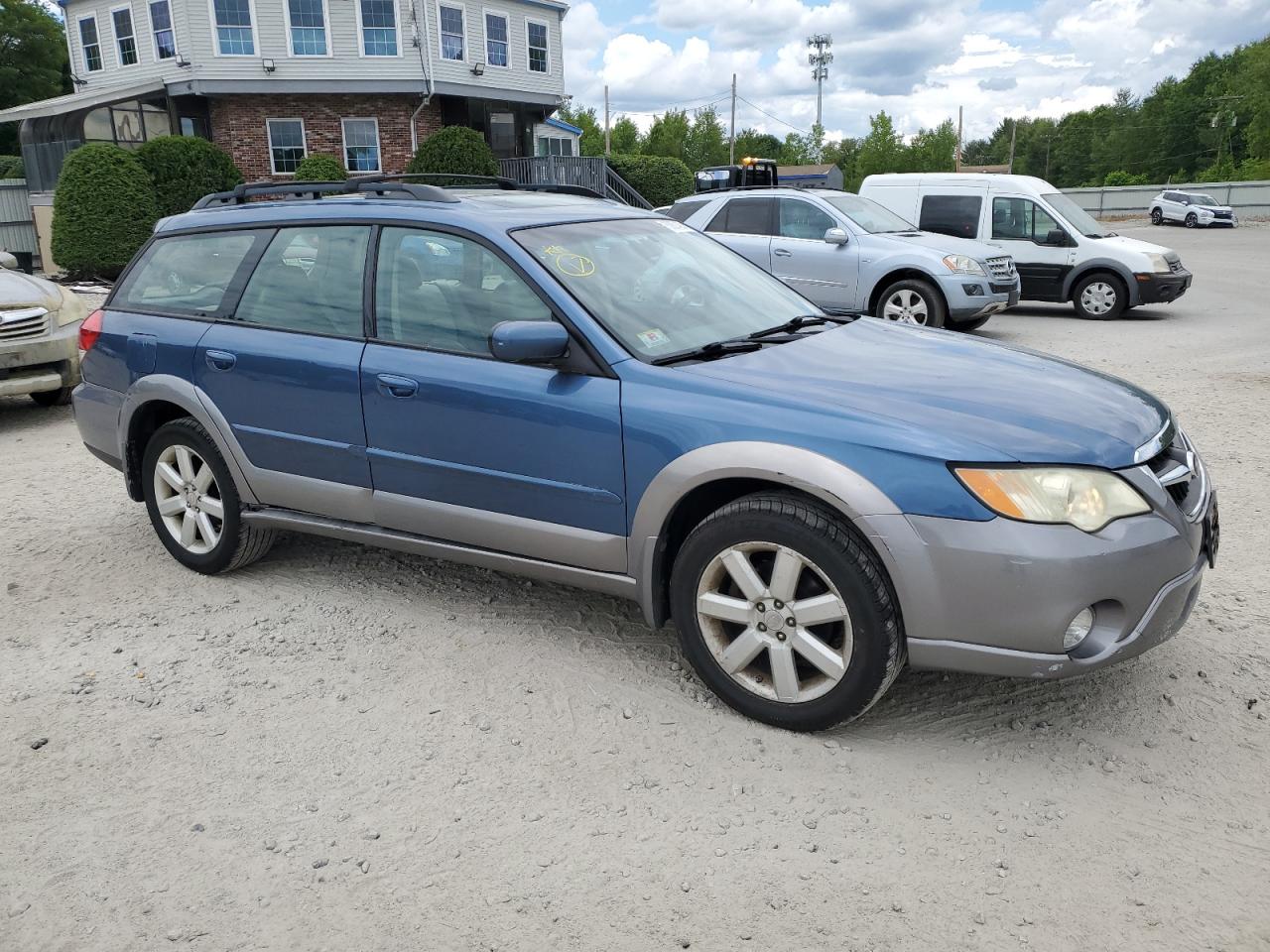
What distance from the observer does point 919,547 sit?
2.95 metres

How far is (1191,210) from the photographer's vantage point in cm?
3769

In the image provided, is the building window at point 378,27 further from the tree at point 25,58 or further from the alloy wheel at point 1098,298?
the tree at point 25,58

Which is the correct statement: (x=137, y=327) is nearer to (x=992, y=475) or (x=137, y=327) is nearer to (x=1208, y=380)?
(x=992, y=475)

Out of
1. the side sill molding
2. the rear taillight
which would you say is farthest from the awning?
the side sill molding

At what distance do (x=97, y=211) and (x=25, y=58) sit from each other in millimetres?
38746

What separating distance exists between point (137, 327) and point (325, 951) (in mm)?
3356

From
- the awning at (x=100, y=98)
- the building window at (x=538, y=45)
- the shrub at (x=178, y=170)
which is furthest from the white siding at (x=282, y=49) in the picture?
the shrub at (x=178, y=170)

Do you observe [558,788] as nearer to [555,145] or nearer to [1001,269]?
[1001,269]

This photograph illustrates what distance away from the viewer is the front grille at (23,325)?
312 inches

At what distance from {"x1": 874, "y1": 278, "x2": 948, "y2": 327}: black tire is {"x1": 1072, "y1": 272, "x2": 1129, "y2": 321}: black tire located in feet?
10.9

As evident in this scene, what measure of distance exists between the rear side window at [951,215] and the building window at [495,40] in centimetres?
2134

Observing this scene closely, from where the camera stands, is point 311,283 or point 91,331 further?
point 91,331

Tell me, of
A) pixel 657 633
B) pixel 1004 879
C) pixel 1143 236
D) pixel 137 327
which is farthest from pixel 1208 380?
pixel 1143 236

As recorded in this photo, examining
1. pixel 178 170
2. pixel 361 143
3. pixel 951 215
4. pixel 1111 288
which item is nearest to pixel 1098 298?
pixel 1111 288
